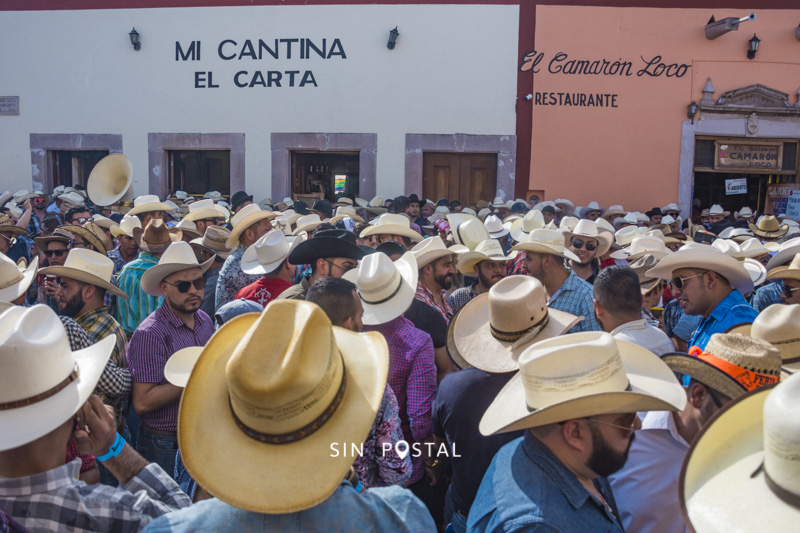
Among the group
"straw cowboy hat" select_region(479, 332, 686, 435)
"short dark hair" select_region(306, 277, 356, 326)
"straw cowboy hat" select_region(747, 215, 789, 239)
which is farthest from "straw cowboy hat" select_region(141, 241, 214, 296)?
"straw cowboy hat" select_region(747, 215, 789, 239)

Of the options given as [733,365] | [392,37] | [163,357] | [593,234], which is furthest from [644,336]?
[392,37]

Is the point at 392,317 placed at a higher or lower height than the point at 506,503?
higher

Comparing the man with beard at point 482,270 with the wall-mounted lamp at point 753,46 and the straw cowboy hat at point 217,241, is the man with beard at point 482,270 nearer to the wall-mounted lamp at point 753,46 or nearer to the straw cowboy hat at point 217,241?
the straw cowboy hat at point 217,241

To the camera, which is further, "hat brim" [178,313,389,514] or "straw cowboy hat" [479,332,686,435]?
"straw cowboy hat" [479,332,686,435]

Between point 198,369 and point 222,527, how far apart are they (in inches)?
19.0

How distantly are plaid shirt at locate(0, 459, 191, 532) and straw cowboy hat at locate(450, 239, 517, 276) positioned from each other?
13.1 feet

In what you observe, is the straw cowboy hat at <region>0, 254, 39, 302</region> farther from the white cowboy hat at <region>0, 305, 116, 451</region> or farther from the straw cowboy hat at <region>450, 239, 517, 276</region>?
the straw cowboy hat at <region>450, 239, 517, 276</region>

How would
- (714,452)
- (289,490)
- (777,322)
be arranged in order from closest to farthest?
(714,452), (289,490), (777,322)

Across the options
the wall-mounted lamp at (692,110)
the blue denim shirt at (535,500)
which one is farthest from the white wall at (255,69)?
the blue denim shirt at (535,500)

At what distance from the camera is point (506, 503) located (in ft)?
6.61

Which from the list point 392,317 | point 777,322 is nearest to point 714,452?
point 777,322

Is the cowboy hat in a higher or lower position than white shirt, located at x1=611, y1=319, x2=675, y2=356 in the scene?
higher

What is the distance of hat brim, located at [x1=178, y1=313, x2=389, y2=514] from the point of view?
5.88 feet

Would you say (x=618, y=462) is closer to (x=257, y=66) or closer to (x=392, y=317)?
(x=392, y=317)
